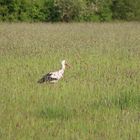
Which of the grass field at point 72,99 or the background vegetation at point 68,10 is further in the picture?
the background vegetation at point 68,10

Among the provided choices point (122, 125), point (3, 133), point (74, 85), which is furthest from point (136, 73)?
point (3, 133)

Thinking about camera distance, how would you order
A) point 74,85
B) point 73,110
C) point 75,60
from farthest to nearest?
point 75,60 < point 74,85 < point 73,110

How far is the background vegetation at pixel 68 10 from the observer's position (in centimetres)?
4497

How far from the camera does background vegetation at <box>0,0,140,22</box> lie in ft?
148

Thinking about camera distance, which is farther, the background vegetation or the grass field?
the background vegetation

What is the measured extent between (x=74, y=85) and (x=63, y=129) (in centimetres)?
366

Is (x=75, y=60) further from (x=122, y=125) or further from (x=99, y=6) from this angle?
(x=99, y=6)

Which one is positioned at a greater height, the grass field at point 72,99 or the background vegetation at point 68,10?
the grass field at point 72,99

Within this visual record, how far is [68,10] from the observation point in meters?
46.2

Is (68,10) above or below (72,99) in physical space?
below

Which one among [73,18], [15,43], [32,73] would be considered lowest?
[73,18]

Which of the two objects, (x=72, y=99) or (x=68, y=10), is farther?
(x=68, y=10)

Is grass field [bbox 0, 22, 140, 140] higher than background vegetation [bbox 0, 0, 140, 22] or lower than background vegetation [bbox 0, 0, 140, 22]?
higher

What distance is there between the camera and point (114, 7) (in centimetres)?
4819
